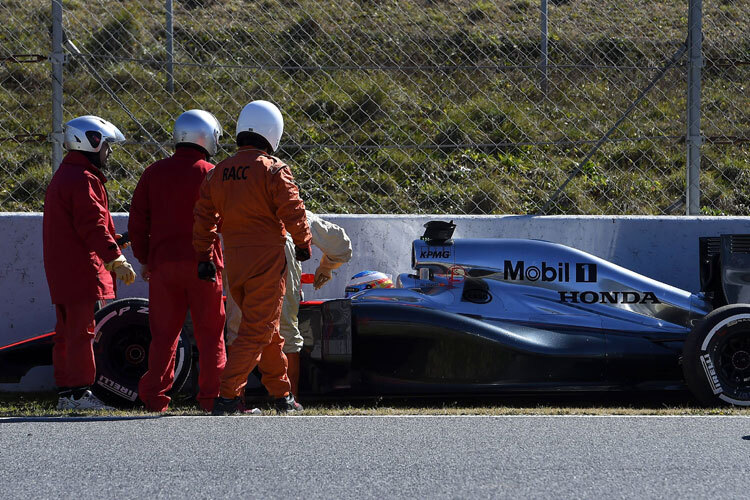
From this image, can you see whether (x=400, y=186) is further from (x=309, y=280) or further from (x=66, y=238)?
(x=66, y=238)

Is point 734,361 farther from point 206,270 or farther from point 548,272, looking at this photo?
point 206,270

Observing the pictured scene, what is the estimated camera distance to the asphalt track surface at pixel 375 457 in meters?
3.62

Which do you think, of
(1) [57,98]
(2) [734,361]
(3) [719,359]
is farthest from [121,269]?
(2) [734,361]

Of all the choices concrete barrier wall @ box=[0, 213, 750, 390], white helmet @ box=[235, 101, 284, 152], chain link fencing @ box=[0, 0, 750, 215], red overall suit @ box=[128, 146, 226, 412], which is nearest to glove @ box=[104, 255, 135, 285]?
red overall suit @ box=[128, 146, 226, 412]

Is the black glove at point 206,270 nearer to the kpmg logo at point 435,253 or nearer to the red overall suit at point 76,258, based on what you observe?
the red overall suit at point 76,258

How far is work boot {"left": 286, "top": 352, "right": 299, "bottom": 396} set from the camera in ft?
19.9

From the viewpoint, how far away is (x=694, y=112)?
766 cm

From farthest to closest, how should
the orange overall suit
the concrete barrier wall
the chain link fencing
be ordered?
the chain link fencing < the concrete barrier wall < the orange overall suit

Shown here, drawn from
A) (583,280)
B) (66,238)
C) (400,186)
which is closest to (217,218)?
(66,238)

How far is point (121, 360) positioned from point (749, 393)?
4008 mm

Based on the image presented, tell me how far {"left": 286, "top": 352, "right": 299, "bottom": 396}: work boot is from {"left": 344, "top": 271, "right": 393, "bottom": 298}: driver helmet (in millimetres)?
687

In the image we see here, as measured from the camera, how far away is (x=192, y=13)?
12.9m

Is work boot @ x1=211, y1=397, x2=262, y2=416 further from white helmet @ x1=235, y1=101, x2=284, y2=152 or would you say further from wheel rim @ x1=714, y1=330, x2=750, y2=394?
wheel rim @ x1=714, y1=330, x2=750, y2=394

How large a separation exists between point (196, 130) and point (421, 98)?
639 cm
